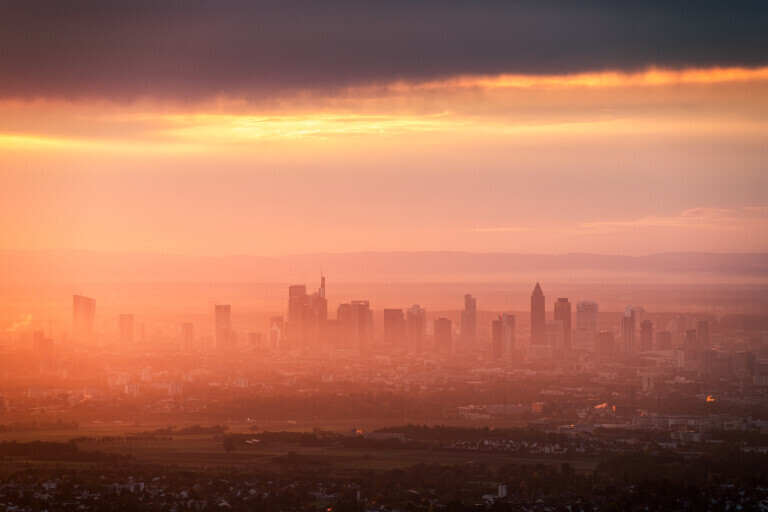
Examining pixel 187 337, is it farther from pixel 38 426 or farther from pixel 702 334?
pixel 38 426

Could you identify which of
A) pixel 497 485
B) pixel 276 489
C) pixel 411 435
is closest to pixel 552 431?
pixel 411 435

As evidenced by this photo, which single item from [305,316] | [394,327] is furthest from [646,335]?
[305,316]

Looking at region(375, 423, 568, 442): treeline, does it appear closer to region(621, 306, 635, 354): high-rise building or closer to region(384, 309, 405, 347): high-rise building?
region(621, 306, 635, 354): high-rise building

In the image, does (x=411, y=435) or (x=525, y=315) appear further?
(x=525, y=315)

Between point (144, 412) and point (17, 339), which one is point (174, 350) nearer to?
point (17, 339)

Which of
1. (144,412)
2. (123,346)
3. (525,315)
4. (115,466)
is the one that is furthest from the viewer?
(525,315)

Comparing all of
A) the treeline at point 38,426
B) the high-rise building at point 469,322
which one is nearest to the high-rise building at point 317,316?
the high-rise building at point 469,322

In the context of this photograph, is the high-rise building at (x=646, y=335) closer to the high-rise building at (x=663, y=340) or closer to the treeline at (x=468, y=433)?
the high-rise building at (x=663, y=340)
